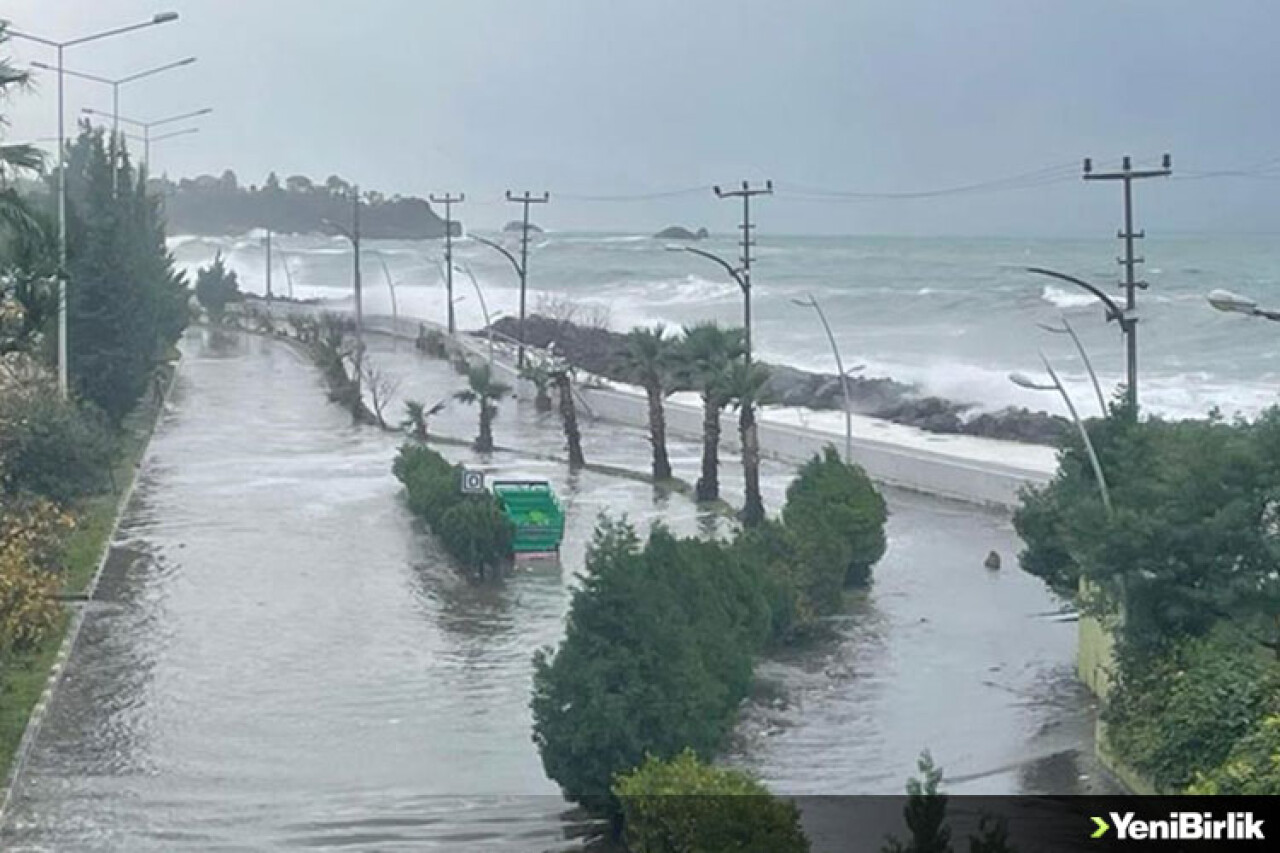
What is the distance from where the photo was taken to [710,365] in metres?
35.3

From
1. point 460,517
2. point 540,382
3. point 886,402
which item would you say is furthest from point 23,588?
point 886,402

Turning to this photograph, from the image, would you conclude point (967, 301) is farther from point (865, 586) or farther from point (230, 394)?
point (865, 586)

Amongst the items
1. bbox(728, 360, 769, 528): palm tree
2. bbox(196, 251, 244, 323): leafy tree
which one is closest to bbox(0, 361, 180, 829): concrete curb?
bbox(728, 360, 769, 528): palm tree

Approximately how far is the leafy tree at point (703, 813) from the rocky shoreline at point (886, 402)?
83.4 ft

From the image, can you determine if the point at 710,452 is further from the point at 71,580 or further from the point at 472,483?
the point at 71,580

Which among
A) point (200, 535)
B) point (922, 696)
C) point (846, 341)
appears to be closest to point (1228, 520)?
point (922, 696)

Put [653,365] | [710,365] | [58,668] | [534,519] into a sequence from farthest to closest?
[653,365], [710,365], [534,519], [58,668]

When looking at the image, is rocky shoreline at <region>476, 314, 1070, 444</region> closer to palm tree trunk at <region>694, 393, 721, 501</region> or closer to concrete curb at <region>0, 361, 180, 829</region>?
palm tree trunk at <region>694, 393, 721, 501</region>

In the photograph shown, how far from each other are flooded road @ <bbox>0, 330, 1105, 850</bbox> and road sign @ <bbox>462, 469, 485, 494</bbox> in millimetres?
1012

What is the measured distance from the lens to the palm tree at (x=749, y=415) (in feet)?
110

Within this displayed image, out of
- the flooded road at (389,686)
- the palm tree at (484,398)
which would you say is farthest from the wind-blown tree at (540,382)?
the flooded road at (389,686)

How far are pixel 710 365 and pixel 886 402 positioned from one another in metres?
24.2

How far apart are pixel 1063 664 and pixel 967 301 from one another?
3264 inches

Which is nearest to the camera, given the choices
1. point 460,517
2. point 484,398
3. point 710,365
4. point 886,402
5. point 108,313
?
point 460,517
